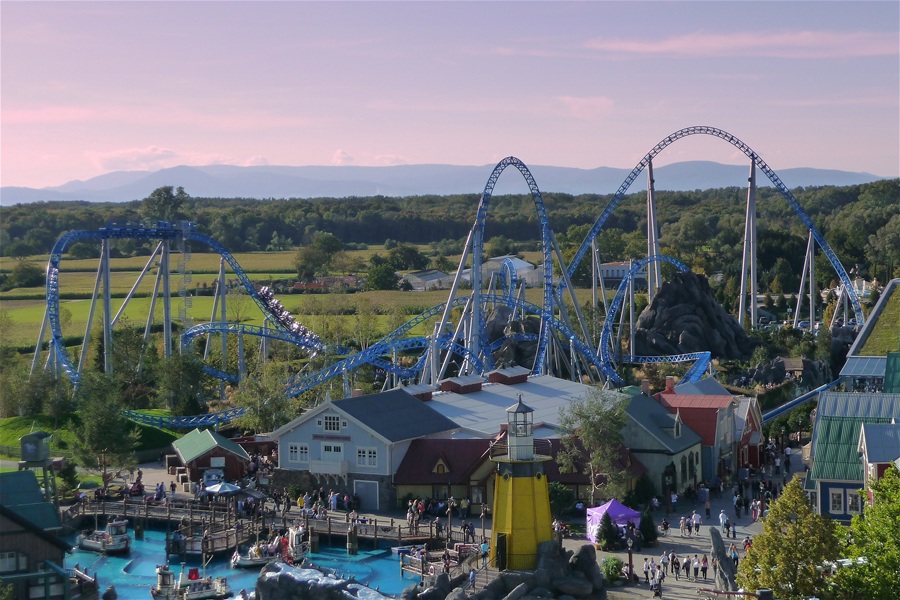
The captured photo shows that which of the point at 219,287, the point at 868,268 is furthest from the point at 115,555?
the point at 868,268

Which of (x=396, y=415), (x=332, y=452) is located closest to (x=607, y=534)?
(x=396, y=415)

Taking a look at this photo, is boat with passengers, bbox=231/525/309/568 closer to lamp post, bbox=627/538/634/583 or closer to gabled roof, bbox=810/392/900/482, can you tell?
lamp post, bbox=627/538/634/583

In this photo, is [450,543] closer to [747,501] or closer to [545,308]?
[747,501]

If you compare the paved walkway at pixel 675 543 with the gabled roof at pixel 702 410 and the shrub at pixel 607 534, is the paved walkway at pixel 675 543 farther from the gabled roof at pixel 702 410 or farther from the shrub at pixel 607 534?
the gabled roof at pixel 702 410

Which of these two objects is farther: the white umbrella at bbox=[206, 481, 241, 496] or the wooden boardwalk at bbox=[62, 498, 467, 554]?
the white umbrella at bbox=[206, 481, 241, 496]

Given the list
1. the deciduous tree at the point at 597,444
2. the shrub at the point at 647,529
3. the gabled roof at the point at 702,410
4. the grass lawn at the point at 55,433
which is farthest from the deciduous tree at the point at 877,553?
the grass lawn at the point at 55,433

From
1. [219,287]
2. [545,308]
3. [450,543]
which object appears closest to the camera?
[450,543]

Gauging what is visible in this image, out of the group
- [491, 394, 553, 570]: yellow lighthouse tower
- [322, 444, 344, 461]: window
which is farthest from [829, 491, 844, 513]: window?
[322, 444, 344, 461]: window
